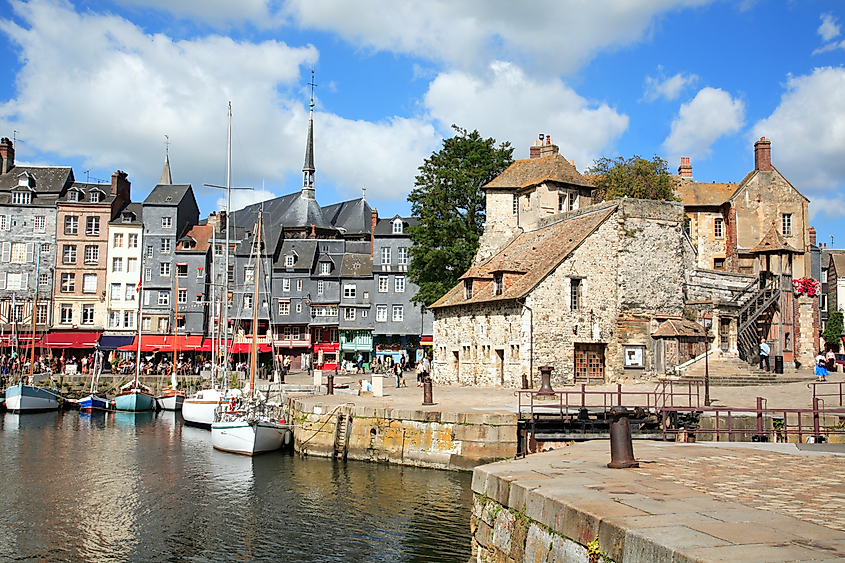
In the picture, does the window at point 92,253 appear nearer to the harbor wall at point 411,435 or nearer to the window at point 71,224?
the window at point 71,224

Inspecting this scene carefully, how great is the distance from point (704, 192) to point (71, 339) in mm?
50687

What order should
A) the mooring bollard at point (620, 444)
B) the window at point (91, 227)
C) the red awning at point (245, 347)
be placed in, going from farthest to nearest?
the window at point (91, 227), the red awning at point (245, 347), the mooring bollard at point (620, 444)

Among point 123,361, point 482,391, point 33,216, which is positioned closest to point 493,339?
point 482,391

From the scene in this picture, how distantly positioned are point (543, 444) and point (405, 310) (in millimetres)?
41764

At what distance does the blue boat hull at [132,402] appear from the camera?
4366 cm

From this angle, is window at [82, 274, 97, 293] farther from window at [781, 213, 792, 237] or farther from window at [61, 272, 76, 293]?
window at [781, 213, 792, 237]

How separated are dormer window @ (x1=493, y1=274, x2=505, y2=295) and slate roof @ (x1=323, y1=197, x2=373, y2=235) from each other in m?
46.0

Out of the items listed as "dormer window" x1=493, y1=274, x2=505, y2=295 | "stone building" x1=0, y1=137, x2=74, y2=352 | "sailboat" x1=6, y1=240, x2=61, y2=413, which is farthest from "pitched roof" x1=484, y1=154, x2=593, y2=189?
"stone building" x1=0, y1=137, x2=74, y2=352

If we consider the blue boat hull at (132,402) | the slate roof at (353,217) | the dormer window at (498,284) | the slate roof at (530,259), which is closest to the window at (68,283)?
the blue boat hull at (132,402)

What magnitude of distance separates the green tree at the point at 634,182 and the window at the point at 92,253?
41.6 metres

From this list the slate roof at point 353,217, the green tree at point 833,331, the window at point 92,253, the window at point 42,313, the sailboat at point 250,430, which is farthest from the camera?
the slate roof at point 353,217

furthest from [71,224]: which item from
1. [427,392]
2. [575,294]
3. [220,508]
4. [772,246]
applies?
[772,246]

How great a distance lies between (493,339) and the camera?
3428 cm

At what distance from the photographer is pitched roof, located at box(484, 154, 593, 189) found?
42.1 m
